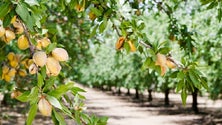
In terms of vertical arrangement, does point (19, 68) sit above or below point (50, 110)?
above

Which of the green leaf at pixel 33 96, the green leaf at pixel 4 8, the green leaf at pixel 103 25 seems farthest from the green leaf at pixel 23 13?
the green leaf at pixel 103 25

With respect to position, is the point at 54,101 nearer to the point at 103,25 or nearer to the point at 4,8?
the point at 4,8

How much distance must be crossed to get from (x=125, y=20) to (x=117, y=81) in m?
27.8

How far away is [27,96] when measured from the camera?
1.24 metres

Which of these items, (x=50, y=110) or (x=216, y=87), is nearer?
(x=50, y=110)

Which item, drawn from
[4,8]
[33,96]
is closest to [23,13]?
[4,8]

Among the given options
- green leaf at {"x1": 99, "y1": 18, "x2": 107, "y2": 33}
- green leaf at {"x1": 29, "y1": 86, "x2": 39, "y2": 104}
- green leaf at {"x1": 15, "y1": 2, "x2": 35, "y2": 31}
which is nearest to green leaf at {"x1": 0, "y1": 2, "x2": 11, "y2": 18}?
green leaf at {"x1": 15, "y1": 2, "x2": 35, "y2": 31}

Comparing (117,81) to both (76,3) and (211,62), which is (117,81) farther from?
(76,3)

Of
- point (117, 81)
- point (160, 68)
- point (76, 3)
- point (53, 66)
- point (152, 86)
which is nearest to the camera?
point (53, 66)

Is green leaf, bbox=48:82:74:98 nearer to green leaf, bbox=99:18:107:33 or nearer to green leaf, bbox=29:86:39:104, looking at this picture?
green leaf, bbox=29:86:39:104

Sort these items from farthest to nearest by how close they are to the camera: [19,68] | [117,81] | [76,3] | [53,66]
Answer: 1. [117,81]
2. [19,68]
3. [76,3]
4. [53,66]

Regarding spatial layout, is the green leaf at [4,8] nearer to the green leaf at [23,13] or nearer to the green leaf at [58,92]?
the green leaf at [23,13]

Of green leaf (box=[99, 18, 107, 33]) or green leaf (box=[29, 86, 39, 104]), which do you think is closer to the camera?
green leaf (box=[29, 86, 39, 104])

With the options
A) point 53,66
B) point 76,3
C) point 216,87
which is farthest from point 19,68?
point 216,87
